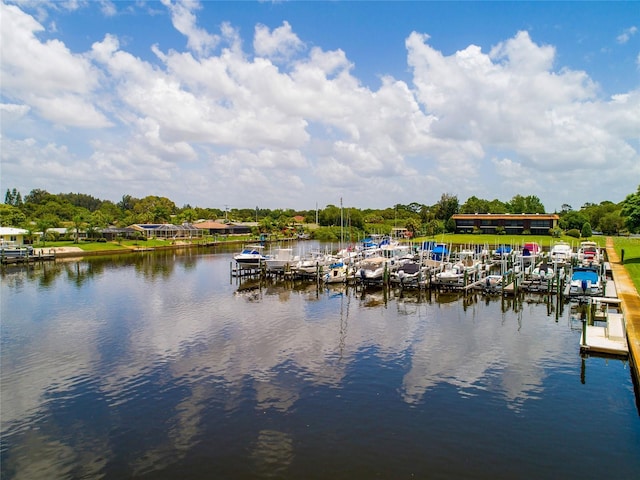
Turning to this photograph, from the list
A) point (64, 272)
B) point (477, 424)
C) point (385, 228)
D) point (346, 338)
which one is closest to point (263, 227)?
point (385, 228)

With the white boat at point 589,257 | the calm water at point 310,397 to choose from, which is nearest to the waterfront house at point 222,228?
the calm water at point 310,397

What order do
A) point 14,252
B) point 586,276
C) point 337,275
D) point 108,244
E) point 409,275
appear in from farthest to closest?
point 108,244, point 14,252, point 337,275, point 409,275, point 586,276

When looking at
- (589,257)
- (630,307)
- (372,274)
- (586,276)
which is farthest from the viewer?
(589,257)

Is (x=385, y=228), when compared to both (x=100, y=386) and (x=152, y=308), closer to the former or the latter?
(x=152, y=308)

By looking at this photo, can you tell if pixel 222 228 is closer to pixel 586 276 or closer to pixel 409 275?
pixel 409 275

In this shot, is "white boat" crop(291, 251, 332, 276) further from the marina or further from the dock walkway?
the dock walkway

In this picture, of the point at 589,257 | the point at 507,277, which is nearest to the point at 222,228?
the point at 589,257

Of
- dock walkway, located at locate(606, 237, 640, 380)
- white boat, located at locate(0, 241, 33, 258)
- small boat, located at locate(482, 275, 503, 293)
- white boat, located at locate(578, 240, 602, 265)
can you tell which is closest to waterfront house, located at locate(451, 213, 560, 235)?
white boat, located at locate(578, 240, 602, 265)
